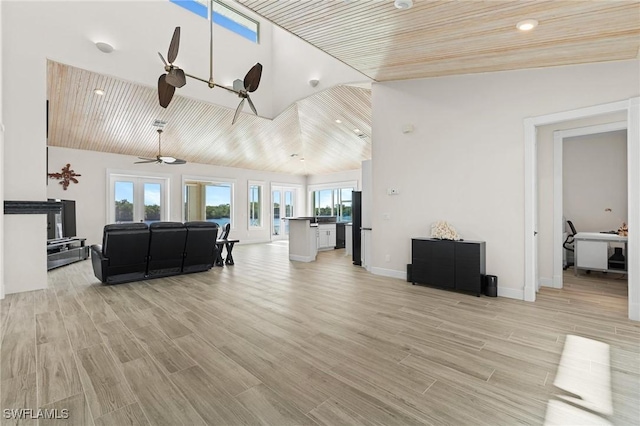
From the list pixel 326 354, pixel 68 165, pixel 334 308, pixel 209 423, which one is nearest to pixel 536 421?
pixel 326 354

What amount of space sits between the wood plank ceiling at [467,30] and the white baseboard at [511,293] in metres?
2.97

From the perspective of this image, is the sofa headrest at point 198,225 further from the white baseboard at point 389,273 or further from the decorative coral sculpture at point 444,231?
the decorative coral sculpture at point 444,231

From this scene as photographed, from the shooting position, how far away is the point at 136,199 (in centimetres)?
902

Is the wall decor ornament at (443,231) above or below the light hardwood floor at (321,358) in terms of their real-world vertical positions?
above

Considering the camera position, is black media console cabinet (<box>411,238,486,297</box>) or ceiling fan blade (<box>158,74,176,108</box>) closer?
ceiling fan blade (<box>158,74,176,108</box>)

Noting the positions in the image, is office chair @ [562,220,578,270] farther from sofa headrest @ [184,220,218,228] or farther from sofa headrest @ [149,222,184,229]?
sofa headrest @ [149,222,184,229]

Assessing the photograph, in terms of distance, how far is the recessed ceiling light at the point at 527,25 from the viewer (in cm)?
281

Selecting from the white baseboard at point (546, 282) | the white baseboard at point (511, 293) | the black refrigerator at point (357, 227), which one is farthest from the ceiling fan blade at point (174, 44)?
the white baseboard at point (546, 282)

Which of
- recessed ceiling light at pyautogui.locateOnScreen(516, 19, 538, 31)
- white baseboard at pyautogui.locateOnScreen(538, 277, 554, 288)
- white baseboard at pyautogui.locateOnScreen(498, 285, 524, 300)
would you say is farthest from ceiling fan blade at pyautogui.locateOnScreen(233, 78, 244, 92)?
white baseboard at pyautogui.locateOnScreen(538, 277, 554, 288)

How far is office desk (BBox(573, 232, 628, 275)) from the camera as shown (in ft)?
16.7

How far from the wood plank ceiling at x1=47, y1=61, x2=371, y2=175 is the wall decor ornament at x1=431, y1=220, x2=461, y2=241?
10.9ft

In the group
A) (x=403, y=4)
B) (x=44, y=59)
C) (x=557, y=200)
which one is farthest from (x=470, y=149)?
(x=44, y=59)

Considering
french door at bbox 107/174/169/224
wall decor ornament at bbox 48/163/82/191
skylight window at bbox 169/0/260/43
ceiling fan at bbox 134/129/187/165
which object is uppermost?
skylight window at bbox 169/0/260/43

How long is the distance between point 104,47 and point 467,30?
5931 millimetres
